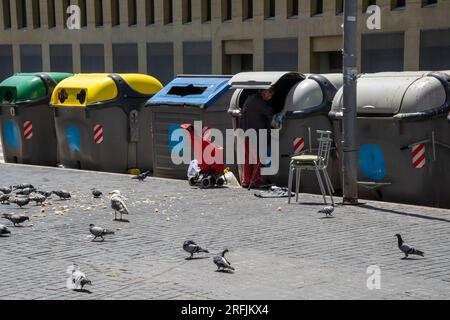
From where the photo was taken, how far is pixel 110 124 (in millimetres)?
18109

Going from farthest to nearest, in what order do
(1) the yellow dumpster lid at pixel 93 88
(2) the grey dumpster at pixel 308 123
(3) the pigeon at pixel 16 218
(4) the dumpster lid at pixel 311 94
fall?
(1) the yellow dumpster lid at pixel 93 88, (4) the dumpster lid at pixel 311 94, (2) the grey dumpster at pixel 308 123, (3) the pigeon at pixel 16 218

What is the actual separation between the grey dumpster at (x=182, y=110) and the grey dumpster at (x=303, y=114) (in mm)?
1024

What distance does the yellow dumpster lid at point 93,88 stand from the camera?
18078 millimetres

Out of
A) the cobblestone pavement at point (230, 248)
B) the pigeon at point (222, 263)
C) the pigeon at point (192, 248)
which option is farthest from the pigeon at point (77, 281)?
the pigeon at point (192, 248)

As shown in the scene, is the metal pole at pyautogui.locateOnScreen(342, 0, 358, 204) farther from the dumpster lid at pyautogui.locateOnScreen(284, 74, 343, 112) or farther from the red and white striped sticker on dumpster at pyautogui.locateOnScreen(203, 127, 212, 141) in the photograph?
the red and white striped sticker on dumpster at pyautogui.locateOnScreen(203, 127, 212, 141)

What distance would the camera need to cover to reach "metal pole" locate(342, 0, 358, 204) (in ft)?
41.9

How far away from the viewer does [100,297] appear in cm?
773

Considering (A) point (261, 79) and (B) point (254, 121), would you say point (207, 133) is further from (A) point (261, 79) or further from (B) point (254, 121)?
(A) point (261, 79)

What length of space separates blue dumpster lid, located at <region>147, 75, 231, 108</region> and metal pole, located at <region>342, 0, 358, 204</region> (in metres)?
3.68

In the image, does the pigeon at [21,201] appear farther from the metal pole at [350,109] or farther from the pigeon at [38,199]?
the metal pole at [350,109]

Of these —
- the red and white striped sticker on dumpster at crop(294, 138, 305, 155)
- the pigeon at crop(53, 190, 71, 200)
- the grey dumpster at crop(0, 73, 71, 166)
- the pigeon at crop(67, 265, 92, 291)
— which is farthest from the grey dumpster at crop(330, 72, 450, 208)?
the grey dumpster at crop(0, 73, 71, 166)
